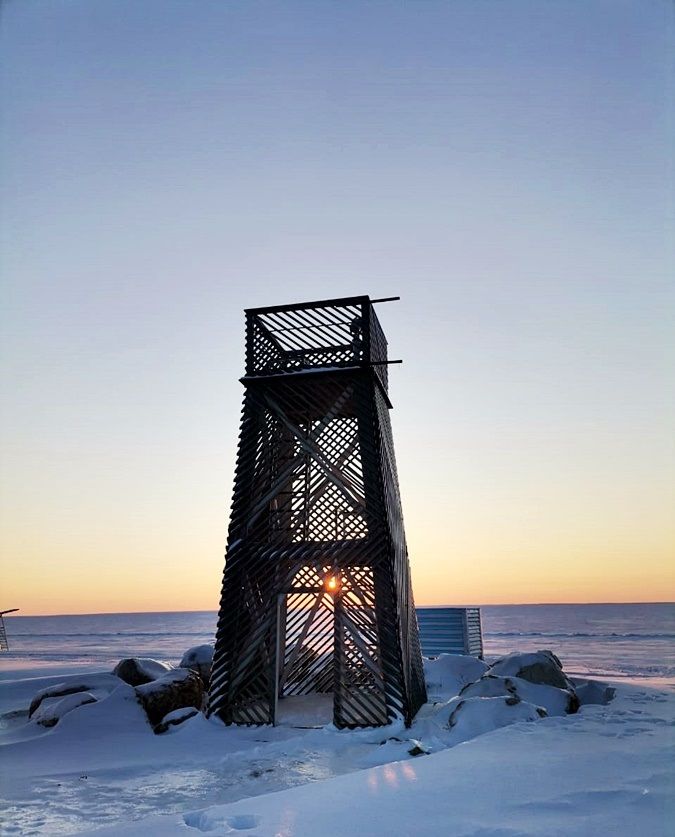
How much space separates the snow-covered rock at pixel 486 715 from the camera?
1019 centimetres

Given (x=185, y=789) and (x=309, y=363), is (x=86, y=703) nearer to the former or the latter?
(x=185, y=789)

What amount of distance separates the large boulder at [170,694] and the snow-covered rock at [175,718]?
293mm

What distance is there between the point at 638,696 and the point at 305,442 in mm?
9519

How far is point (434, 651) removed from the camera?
26.6 metres

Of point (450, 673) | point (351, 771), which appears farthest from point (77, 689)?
point (450, 673)

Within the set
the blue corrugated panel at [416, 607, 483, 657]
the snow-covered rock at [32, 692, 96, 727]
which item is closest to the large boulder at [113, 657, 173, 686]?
the snow-covered rock at [32, 692, 96, 727]

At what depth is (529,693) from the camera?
39.6 ft

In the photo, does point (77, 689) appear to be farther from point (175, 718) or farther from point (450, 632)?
point (450, 632)

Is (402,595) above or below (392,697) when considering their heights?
above

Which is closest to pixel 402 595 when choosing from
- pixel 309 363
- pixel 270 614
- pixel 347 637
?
pixel 347 637

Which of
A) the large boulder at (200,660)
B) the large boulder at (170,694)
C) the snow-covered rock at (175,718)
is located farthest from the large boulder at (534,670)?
the large boulder at (200,660)

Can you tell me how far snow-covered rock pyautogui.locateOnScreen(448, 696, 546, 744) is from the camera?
1019 cm

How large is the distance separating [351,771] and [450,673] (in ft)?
36.1

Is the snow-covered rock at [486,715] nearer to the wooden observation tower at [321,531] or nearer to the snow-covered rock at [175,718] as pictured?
the wooden observation tower at [321,531]
